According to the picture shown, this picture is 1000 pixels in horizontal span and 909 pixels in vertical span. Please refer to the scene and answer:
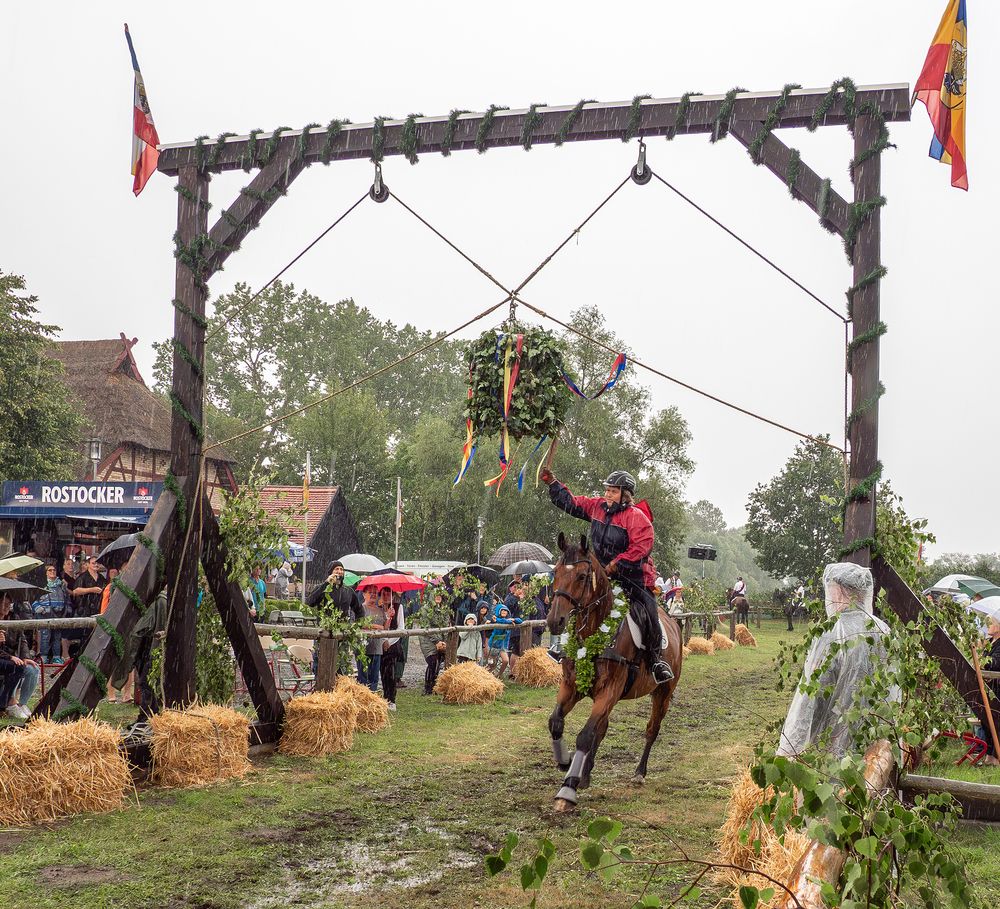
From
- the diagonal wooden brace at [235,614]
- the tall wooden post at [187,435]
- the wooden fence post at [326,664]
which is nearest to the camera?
the tall wooden post at [187,435]

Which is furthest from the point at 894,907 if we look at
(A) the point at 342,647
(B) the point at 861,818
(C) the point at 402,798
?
(A) the point at 342,647

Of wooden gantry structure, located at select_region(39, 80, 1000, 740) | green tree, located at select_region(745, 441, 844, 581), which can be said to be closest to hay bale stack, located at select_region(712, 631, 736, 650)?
wooden gantry structure, located at select_region(39, 80, 1000, 740)

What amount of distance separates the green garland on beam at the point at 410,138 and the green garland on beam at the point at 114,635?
167 inches

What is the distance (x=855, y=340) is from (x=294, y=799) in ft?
16.9

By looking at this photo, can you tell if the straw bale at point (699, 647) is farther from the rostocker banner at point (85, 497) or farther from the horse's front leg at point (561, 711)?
the horse's front leg at point (561, 711)

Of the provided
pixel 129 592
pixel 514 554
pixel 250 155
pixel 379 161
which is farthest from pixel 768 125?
pixel 514 554

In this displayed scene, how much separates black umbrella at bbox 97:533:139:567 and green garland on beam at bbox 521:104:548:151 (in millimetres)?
7163

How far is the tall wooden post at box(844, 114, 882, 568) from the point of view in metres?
6.64

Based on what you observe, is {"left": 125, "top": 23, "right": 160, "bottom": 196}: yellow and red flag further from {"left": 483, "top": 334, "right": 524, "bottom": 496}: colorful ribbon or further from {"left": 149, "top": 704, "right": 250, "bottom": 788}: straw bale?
{"left": 149, "top": 704, "right": 250, "bottom": 788}: straw bale

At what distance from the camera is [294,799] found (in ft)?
24.0

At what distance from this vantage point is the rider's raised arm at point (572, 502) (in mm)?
8155

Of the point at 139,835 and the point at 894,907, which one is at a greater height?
the point at 894,907

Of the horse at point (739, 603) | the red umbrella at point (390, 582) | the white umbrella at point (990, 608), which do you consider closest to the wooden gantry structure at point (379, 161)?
the white umbrella at point (990, 608)

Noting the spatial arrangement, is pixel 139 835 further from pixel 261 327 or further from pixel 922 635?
pixel 261 327
